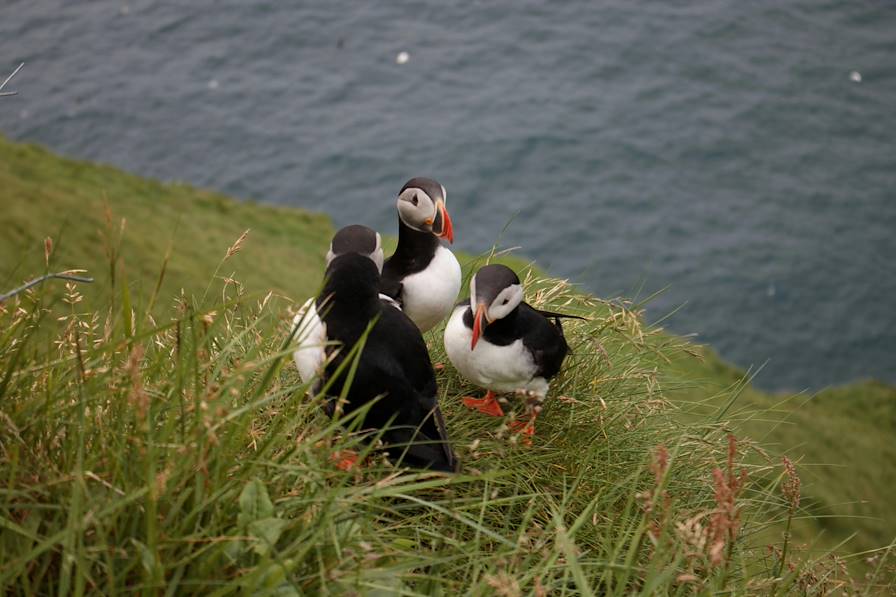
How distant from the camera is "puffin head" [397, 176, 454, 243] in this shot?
4.23 meters

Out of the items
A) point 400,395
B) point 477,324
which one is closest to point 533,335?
point 477,324

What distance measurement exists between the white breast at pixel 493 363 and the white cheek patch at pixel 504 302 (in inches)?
6.7

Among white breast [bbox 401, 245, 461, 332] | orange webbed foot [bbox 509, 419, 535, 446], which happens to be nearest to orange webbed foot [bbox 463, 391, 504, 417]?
orange webbed foot [bbox 509, 419, 535, 446]

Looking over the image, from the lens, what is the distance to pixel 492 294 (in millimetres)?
3697

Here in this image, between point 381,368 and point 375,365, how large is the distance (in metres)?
0.03

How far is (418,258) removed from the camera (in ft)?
14.4

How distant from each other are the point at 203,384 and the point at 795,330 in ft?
53.4

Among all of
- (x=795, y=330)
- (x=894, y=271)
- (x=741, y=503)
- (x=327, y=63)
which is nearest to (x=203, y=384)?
(x=741, y=503)

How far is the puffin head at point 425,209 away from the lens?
4.23 meters

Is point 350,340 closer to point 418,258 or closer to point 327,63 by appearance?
point 418,258

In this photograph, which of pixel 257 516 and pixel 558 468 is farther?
pixel 558 468

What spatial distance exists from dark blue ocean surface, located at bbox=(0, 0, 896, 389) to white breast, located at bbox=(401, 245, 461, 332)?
13.0 m

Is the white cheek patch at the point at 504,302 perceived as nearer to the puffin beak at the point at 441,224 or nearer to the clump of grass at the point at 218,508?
the puffin beak at the point at 441,224

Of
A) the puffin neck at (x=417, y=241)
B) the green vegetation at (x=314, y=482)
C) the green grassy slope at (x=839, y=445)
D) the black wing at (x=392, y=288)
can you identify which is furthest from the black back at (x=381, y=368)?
the green grassy slope at (x=839, y=445)
